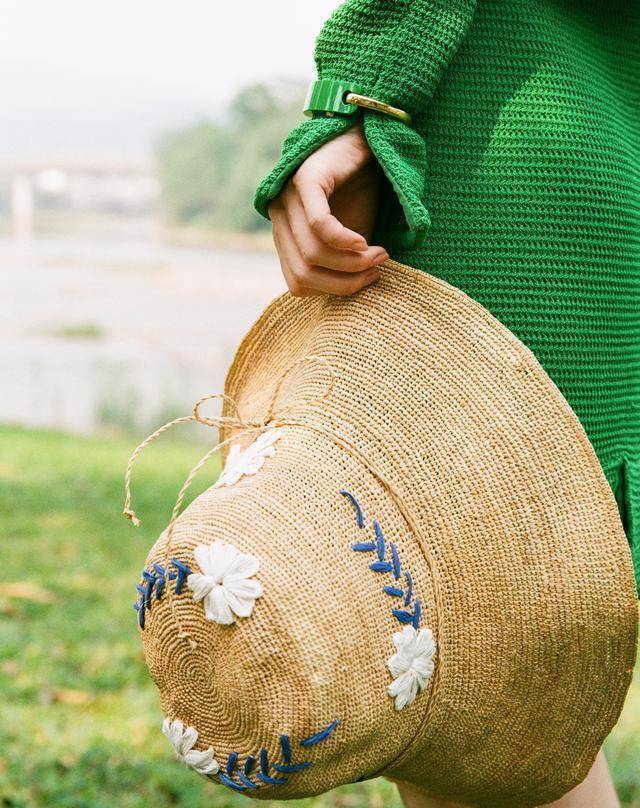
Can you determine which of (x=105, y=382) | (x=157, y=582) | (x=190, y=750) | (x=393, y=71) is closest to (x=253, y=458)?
(x=157, y=582)

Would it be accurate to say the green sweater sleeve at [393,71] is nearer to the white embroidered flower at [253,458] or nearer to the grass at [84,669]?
the white embroidered flower at [253,458]

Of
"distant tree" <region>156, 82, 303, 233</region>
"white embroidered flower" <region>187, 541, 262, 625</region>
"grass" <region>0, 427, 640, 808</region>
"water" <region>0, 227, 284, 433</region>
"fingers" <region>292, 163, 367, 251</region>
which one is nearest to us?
"white embroidered flower" <region>187, 541, 262, 625</region>

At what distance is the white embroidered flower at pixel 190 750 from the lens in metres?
0.91

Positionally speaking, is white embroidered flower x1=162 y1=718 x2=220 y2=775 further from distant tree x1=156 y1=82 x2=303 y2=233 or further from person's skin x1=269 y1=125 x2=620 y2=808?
distant tree x1=156 y1=82 x2=303 y2=233

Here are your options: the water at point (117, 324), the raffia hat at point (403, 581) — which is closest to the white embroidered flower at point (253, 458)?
the raffia hat at point (403, 581)

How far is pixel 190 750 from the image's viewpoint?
92 cm

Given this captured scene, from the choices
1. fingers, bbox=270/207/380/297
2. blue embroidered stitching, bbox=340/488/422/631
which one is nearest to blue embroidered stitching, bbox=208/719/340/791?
blue embroidered stitching, bbox=340/488/422/631

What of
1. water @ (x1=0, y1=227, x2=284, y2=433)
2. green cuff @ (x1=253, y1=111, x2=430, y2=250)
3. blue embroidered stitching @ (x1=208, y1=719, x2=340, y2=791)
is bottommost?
water @ (x1=0, y1=227, x2=284, y2=433)

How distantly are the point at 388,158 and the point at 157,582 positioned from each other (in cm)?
45

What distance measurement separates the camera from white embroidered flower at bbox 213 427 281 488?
0.94 meters

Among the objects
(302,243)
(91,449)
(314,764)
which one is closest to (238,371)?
(302,243)

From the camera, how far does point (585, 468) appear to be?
3.06 ft

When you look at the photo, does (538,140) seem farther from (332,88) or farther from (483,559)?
(483,559)

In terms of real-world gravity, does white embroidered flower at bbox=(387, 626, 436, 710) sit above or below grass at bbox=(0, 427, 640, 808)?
above
